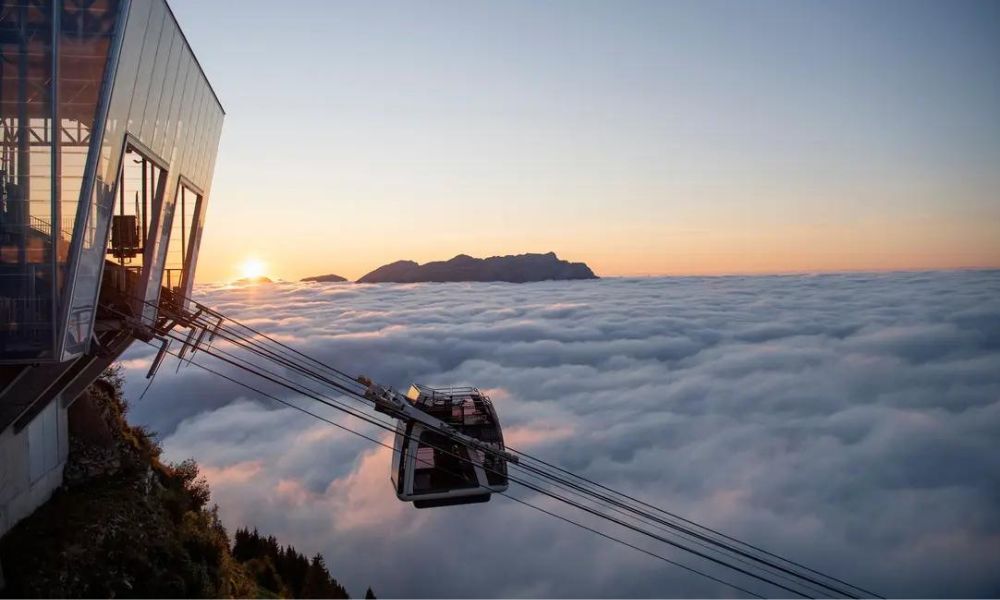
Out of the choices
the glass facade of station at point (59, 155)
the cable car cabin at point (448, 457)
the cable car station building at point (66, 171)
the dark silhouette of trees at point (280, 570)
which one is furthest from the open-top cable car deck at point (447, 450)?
the glass facade of station at point (59, 155)

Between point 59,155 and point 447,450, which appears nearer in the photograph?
point 59,155

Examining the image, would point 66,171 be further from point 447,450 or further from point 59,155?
point 447,450

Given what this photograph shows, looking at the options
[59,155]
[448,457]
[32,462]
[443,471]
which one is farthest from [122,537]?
[448,457]

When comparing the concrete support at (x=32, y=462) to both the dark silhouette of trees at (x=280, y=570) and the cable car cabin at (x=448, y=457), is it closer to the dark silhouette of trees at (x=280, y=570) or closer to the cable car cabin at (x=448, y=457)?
the dark silhouette of trees at (x=280, y=570)

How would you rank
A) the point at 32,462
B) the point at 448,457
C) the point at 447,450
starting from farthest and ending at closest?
1. the point at 448,457
2. the point at 447,450
3. the point at 32,462

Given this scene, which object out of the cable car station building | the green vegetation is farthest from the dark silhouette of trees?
the cable car station building

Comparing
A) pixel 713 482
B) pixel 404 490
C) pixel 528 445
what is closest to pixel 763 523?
pixel 713 482
